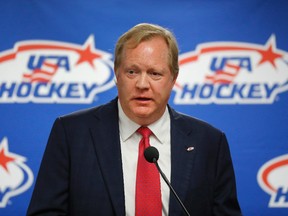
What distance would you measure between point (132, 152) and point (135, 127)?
0.30 ft

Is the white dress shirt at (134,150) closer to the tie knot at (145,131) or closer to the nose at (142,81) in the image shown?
the tie knot at (145,131)

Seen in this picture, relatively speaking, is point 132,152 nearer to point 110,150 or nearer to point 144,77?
point 110,150

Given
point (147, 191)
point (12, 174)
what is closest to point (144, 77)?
point (147, 191)

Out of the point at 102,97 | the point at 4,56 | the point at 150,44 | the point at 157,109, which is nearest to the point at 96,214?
the point at 157,109

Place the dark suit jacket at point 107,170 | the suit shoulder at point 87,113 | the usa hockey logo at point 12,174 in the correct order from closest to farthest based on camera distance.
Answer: the dark suit jacket at point 107,170, the suit shoulder at point 87,113, the usa hockey logo at point 12,174

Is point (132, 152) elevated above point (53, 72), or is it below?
below

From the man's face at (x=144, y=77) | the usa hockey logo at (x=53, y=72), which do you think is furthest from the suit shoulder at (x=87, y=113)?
the usa hockey logo at (x=53, y=72)

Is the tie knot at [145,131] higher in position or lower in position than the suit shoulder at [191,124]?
lower

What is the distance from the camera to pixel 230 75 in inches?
118

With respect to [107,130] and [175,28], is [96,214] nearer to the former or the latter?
[107,130]

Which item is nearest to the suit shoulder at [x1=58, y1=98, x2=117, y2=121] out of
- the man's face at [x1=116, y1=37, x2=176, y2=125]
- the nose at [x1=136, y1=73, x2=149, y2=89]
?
the man's face at [x1=116, y1=37, x2=176, y2=125]

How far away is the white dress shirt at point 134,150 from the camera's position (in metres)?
1.67

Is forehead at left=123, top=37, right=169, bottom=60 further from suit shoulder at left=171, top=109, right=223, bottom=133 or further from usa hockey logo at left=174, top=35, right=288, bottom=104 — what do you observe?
usa hockey logo at left=174, top=35, right=288, bottom=104

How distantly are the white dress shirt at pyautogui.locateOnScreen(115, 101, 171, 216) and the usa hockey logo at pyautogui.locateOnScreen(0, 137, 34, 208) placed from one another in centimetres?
127
